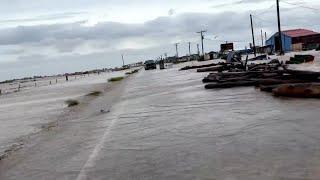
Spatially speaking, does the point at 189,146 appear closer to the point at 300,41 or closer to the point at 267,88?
the point at 267,88

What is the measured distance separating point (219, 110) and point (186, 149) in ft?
23.6

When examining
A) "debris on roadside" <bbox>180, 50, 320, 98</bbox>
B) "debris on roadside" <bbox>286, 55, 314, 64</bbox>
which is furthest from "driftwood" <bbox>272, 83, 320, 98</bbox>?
"debris on roadside" <bbox>286, 55, 314, 64</bbox>

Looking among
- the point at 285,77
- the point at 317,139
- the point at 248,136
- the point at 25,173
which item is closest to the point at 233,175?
the point at 317,139

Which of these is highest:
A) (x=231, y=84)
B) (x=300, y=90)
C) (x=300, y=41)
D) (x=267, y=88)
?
(x=300, y=41)

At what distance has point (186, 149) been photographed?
11102 mm

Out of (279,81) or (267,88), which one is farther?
(279,81)

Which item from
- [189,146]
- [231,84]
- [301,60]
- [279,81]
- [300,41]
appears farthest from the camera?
[300,41]

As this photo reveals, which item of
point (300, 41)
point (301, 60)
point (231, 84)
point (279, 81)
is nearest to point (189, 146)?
point (279, 81)

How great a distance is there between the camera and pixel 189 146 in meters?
11.4

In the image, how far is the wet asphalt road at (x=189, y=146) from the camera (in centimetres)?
886

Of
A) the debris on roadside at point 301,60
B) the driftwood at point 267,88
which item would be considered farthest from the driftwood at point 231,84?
the debris on roadside at point 301,60

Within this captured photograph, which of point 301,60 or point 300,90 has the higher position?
point 300,90

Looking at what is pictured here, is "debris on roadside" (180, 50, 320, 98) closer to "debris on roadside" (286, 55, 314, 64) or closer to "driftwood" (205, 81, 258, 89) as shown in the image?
"driftwood" (205, 81, 258, 89)

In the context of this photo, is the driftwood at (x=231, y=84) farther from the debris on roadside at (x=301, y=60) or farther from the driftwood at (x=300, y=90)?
the debris on roadside at (x=301, y=60)
